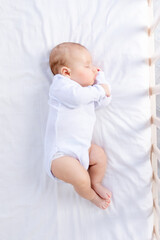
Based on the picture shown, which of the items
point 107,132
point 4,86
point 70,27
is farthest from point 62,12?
point 107,132

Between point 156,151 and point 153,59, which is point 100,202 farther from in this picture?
point 153,59

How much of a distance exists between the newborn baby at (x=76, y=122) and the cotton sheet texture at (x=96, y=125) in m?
0.07

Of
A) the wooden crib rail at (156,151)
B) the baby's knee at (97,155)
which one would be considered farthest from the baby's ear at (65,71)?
the wooden crib rail at (156,151)

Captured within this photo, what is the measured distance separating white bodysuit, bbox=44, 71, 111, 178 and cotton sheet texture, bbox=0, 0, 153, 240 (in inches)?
3.8

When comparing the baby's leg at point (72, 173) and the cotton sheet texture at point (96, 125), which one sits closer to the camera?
the baby's leg at point (72, 173)

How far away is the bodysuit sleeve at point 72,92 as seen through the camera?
1.17 meters

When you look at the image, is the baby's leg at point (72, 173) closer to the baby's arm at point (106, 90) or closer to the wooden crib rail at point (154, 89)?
the baby's arm at point (106, 90)

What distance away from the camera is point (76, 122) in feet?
3.92

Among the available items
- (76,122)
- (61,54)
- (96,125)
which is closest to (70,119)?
(76,122)

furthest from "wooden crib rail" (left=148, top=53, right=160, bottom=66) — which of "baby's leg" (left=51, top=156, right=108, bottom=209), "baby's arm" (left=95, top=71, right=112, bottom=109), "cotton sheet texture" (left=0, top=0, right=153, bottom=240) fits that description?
"baby's leg" (left=51, top=156, right=108, bottom=209)

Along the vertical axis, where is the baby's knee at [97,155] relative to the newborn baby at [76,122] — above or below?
below

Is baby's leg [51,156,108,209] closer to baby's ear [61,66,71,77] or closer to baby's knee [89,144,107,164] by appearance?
baby's knee [89,144,107,164]

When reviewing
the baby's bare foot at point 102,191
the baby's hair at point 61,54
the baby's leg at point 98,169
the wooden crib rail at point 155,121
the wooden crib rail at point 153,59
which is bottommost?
the baby's bare foot at point 102,191

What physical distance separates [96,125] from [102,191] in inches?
11.8
